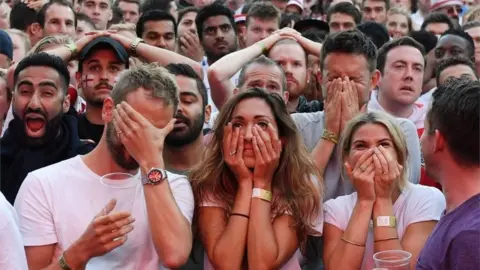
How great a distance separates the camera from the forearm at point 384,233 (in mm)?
3984

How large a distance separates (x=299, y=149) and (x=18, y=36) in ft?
13.3

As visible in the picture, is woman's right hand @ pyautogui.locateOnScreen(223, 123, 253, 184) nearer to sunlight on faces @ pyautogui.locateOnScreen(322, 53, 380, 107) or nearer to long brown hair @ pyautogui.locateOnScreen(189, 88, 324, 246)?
long brown hair @ pyautogui.locateOnScreen(189, 88, 324, 246)

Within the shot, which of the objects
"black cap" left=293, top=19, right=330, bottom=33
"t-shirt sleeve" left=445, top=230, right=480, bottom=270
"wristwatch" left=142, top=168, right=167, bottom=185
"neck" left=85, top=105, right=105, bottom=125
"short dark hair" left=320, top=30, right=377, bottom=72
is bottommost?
"t-shirt sleeve" left=445, top=230, right=480, bottom=270

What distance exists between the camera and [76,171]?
3910mm

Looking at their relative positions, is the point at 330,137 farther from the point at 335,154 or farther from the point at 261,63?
the point at 261,63

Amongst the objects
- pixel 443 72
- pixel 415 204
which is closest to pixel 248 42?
pixel 443 72

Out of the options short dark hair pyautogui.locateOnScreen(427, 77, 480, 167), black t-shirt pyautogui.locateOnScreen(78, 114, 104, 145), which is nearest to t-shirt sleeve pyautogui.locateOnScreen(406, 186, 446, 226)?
short dark hair pyautogui.locateOnScreen(427, 77, 480, 167)

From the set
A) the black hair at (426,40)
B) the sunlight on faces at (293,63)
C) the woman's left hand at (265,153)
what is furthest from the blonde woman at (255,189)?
the black hair at (426,40)

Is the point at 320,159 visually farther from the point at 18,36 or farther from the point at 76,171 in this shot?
the point at 18,36

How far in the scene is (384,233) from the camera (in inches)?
158

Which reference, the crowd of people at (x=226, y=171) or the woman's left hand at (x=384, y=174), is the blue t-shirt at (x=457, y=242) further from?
the woman's left hand at (x=384, y=174)

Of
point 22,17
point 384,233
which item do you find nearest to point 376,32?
point 22,17

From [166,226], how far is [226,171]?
2.25 ft

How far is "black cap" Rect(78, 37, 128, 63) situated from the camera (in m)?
5.57
